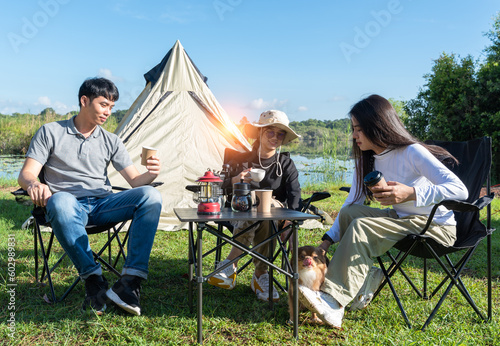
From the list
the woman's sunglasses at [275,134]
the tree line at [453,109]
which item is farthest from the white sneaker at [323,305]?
the tree line at [453,109]

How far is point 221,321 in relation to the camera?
7.21 feet

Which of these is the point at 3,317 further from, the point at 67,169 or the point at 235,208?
the point at 235,208

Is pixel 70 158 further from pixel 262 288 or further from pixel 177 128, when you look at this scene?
pixel 177 128

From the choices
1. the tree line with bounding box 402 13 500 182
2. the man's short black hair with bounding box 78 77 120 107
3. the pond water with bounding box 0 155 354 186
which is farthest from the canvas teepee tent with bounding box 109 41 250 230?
the tree line with bounding box 402 13 500 182

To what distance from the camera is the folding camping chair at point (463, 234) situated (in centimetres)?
207

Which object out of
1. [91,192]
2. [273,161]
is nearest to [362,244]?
[273,161]

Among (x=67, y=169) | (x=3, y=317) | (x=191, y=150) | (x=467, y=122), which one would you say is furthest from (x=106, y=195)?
(x=467, y=122)

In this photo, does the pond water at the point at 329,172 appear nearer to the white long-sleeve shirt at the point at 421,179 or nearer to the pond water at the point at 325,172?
the pond water at the point at 325,172

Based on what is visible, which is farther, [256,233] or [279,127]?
[279,127]

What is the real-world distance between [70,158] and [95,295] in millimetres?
942

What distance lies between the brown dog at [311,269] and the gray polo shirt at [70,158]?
1.42 metres

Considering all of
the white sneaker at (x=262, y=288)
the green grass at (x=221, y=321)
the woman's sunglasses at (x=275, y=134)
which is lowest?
the green grass at (x=221, y=321)

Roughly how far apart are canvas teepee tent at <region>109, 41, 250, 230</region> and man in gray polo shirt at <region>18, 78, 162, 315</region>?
6.73 ft

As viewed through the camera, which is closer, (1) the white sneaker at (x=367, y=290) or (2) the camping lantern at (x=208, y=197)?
(2) the camping lantern at (x=208, y=197)
